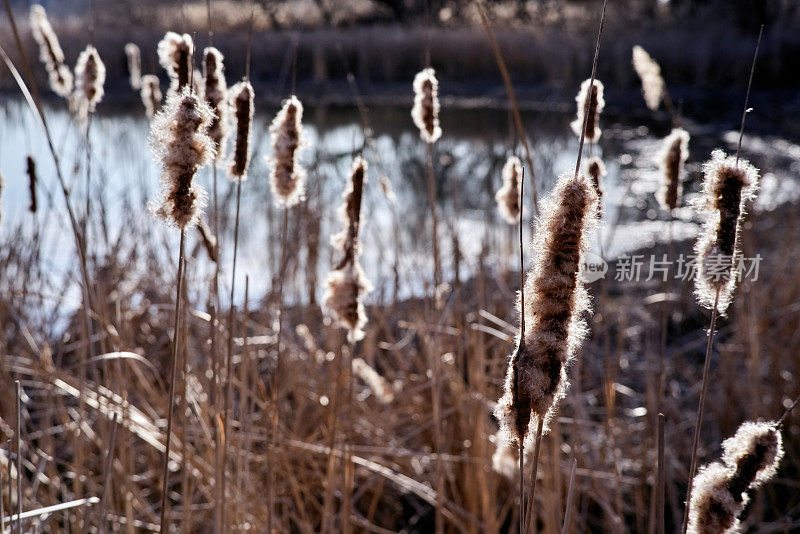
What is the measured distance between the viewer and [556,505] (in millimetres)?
1475

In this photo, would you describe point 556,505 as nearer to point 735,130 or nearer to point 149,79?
point 149,79

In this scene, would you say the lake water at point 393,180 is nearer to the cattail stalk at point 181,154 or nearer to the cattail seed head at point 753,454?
the cattail stalk at point 181,154

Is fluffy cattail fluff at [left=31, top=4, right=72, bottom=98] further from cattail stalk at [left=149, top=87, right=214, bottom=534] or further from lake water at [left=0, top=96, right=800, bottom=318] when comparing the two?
cattail stalk at [left=149, top=87, right=214, bottom=534]

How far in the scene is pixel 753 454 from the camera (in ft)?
2.43

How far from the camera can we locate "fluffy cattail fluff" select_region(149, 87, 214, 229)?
795mm

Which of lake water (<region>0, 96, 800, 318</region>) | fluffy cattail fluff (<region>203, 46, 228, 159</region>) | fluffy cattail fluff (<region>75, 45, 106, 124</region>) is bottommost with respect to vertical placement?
lake water (<region>0, 96, 800, 318</region>)

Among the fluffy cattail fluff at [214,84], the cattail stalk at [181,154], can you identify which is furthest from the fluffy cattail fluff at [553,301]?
the fluffy cattail fluff at [214,84]

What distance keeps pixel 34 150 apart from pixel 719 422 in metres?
6.27

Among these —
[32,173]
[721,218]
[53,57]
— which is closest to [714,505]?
[721,218]

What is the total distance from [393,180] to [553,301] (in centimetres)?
616

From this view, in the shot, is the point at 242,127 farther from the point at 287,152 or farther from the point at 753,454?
the point at 753,454

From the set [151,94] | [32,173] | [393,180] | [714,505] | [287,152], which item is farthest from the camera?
[393,180]

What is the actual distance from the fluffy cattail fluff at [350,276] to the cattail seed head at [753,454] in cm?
64

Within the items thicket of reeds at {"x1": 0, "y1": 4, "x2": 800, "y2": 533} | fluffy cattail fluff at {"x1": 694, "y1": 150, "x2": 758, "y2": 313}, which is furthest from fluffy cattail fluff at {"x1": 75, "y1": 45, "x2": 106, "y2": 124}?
fluffy cattail fluff at {"x1": 694, "y1": 150, "x2": 758, "y2": 313}
